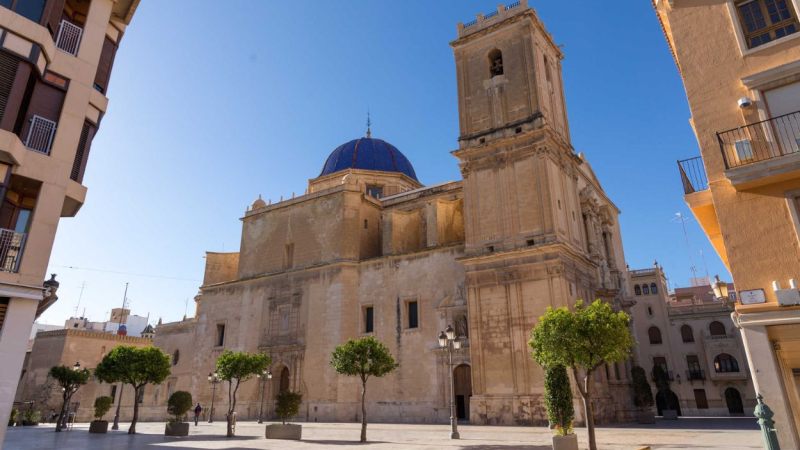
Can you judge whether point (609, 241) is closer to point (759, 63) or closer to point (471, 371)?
point (471, 371)

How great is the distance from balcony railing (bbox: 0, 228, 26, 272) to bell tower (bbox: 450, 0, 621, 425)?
1606 cm

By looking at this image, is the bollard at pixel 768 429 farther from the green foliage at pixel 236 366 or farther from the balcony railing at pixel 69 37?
the green foliage at pixel 236 366

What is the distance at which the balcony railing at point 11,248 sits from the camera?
345 inches

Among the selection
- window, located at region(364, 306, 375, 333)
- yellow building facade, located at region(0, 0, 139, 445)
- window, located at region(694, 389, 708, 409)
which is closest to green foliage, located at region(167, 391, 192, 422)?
window, located at region(364, 306, 375, 333)

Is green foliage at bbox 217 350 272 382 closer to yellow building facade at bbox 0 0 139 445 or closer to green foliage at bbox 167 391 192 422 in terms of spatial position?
A: green foliage at bbox 167 391 192 422

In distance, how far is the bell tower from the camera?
19766 millimetres

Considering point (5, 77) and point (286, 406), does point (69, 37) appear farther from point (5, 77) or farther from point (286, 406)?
point (286, 406)

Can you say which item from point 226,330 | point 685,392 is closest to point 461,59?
point 226,330

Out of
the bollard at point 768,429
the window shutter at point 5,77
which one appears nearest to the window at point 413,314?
the bollard at point 768,429

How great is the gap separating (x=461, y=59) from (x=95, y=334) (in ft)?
105

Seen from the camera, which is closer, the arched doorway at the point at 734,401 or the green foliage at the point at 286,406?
the green foliage at the point at 286,406

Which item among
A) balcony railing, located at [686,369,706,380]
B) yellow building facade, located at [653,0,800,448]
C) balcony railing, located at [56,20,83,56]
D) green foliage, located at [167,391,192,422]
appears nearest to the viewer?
yellow building facade, located at [653,0,800,448]

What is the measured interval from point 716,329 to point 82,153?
3814cm

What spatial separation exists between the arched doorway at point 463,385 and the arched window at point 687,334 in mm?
21176
